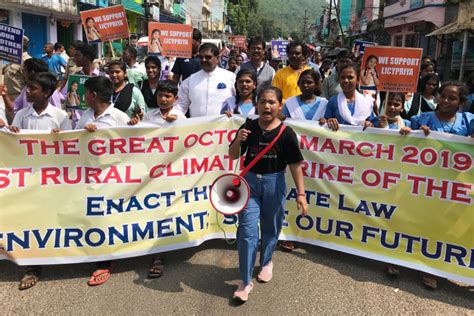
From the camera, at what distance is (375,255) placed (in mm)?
3766

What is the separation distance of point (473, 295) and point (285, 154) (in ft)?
5.99

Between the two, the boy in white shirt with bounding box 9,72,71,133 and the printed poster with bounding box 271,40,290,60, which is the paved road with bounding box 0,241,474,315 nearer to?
the boy in white shirt with bounding box 9,72,71,133

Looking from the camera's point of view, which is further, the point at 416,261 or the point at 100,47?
the point at 100,47

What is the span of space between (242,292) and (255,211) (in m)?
0.59

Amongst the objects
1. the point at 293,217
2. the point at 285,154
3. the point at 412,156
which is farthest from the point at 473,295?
the point at 285,154

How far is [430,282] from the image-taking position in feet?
11.6

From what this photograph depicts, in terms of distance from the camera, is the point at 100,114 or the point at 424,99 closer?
the point at 100,114

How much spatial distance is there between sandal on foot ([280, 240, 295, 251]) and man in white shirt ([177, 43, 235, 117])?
146 centimetres

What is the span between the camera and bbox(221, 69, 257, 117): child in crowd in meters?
4.12

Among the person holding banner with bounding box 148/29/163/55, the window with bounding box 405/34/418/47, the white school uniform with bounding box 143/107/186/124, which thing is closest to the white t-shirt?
the white school uniform with bounding box 143/107/186/124

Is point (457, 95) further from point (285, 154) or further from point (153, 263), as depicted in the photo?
point (153, 263)

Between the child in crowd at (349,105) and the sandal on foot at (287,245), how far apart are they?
1164 millimetres

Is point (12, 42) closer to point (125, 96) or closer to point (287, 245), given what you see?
point (125, 96)

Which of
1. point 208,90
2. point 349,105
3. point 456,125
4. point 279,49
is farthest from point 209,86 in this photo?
point 279,49
